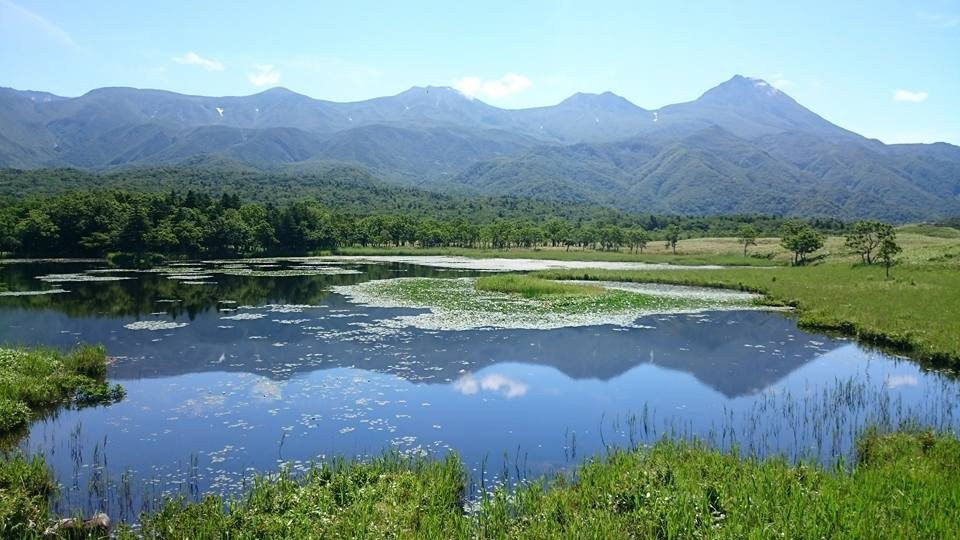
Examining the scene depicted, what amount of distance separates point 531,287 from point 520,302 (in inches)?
253

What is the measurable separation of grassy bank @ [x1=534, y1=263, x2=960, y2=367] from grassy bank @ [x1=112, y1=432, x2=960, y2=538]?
23.1 m

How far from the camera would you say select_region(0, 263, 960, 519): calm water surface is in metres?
18.9

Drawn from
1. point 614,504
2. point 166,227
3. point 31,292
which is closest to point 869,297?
point 614,504

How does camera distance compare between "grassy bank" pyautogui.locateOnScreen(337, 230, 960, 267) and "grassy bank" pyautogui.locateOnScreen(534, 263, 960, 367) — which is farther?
"grassy bank" pyautogui.locateOnScreen(337, 230, 960, 267)

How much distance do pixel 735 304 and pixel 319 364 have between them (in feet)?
130

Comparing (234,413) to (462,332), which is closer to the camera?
(234,413)

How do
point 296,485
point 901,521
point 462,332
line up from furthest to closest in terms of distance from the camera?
point 462,332 < point 296,485 < point 901,521

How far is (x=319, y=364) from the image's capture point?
1243 inches

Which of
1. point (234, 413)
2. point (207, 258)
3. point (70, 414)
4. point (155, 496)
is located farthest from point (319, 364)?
point (207, 258)

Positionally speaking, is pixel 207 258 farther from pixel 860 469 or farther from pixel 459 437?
pixel 860 469

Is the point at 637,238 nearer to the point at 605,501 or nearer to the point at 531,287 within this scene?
the point at 531,287

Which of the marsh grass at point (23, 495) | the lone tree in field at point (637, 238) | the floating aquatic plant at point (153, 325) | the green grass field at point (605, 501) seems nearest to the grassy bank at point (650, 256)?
the lone tree in field at point (637, 238)

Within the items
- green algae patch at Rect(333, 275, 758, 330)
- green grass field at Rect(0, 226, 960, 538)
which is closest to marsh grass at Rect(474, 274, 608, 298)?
green algae patch at Rect(333, 275, 758, 330)

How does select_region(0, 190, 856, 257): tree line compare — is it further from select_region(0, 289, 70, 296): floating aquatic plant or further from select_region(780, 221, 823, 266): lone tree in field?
select_region(780, 221, 823, 266): lone tree in field
